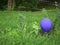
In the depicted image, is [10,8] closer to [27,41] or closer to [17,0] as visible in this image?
[17,0]

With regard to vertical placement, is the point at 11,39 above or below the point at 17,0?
above

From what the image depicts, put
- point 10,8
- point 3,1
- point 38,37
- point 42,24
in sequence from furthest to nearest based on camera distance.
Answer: point 3,1, point 10,8, point 42,24, point 38,37

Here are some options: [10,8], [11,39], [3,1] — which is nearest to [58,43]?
[11,39]

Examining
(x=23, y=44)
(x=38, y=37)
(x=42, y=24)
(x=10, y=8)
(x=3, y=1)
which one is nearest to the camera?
(x=23, y=44)

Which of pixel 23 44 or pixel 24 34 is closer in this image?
pixel 23 44

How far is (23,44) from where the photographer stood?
607 cm

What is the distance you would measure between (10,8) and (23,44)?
931cm

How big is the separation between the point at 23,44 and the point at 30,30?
1356mm

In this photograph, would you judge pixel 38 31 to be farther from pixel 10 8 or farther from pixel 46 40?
pixel 10 8

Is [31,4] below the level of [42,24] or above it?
below

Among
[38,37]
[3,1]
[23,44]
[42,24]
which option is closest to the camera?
[23,44]

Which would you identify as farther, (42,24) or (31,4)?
(31,4)

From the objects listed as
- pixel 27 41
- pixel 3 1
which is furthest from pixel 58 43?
pixel 3 1

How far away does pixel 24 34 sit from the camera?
6621 mm
